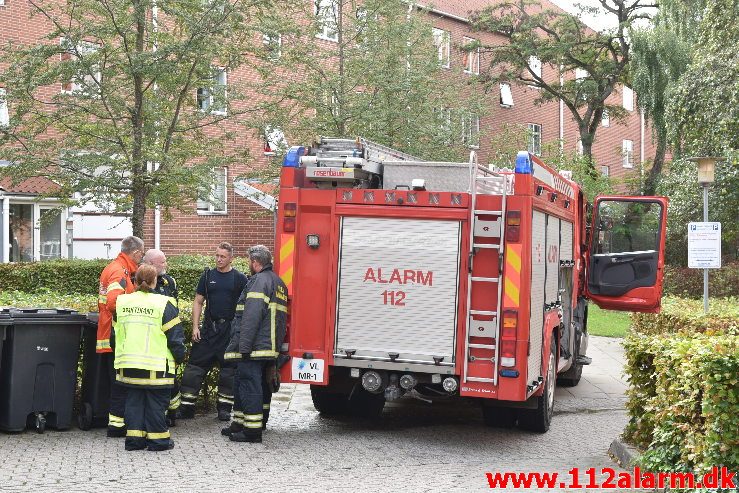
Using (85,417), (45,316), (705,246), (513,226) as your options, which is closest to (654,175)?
(705,246)

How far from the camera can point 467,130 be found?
21.6 metres

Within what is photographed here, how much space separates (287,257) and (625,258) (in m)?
5.36

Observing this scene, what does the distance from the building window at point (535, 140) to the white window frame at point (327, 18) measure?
8.99 meters

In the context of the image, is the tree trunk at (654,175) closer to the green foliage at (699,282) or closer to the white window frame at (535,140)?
the white window frame at (535,140)

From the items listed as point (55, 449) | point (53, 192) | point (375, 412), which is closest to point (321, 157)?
point (375, 412)

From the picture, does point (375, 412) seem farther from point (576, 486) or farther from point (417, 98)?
point (417, 98)

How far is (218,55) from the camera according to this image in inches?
589

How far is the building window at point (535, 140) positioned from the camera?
29.7 m

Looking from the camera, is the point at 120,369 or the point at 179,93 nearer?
the point at 120,369

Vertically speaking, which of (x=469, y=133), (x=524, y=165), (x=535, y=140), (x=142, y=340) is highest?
(x=535, y=140)

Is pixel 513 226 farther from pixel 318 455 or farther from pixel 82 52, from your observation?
pixel 82 52

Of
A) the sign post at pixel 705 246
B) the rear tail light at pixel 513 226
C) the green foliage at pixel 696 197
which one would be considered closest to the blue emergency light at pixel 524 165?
the rear tail light at pixel 513 226

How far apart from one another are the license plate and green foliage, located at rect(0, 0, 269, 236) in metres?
6.34

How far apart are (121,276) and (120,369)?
957 mm
